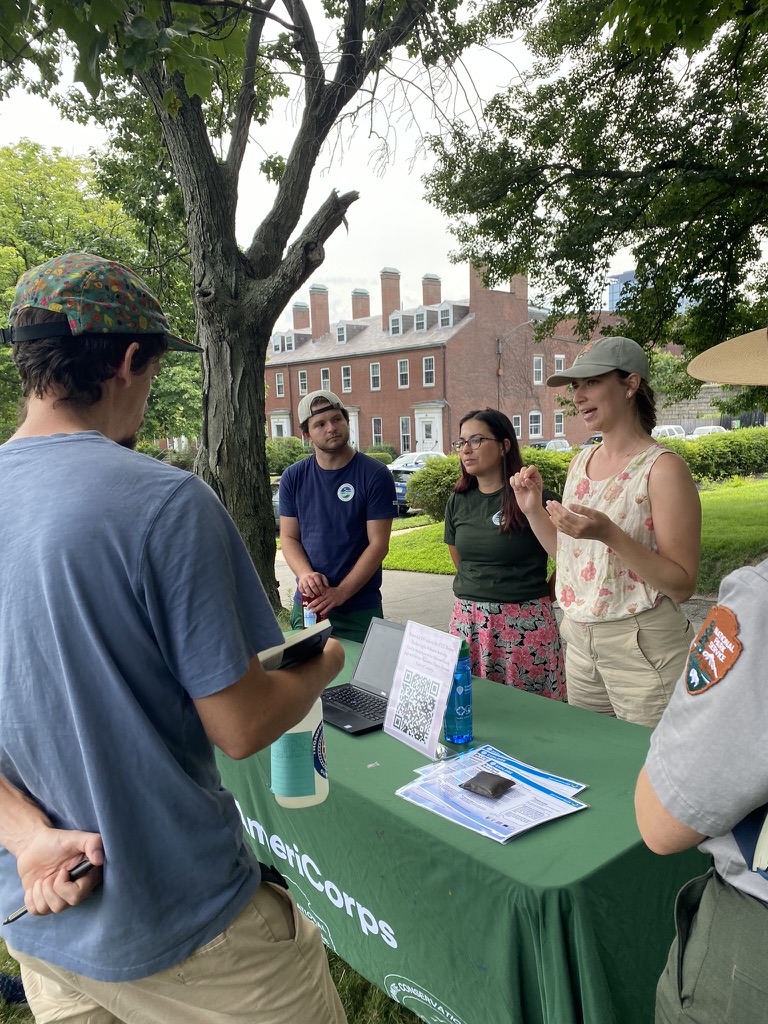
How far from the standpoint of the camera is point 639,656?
2.16 meters

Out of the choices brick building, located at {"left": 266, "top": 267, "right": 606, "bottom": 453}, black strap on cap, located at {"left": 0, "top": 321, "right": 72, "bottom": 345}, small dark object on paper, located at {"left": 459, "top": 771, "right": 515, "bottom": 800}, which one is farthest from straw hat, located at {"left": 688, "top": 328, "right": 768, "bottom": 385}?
brick building, located at {"left": 266, "top": 267, "right": 606, "bottom": 453}

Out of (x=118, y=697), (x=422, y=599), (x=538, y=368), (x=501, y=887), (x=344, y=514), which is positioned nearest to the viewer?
(x=118, y=697)

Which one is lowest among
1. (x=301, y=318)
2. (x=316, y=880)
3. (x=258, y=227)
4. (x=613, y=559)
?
(x=316, y=880)

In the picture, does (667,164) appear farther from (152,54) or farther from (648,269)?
(152,54)

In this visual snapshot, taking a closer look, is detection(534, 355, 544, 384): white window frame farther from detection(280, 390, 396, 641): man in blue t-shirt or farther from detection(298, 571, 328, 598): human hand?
detection(298, 571, 328, 598): human hand

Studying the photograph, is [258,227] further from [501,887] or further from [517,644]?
[501,887]

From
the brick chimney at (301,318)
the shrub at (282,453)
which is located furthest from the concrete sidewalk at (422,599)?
the brick chimney at (301,318)

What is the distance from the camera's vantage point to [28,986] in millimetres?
1176

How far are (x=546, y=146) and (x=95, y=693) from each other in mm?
8228

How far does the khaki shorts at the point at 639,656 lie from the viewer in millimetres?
2143

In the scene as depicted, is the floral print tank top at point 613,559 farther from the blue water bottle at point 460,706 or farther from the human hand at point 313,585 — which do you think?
the human hand at point 313,585

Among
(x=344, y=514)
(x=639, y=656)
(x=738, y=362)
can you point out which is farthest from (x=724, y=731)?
(x=344, y=514)

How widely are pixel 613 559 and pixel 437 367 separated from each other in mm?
33844

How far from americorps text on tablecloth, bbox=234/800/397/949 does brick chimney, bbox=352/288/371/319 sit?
139 ft
